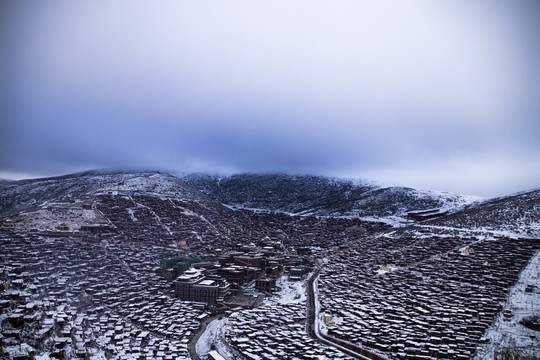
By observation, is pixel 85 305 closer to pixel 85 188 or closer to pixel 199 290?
pixel 199 290

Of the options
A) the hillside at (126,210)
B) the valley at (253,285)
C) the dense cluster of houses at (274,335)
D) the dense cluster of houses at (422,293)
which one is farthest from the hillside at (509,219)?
the hillside at (126,210)

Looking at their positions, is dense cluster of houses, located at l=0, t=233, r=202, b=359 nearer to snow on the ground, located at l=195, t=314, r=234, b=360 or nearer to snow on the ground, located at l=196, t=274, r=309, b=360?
snow on the ground, located at l=195, t=314, r=234, b=360

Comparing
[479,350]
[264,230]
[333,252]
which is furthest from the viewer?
[264,230]

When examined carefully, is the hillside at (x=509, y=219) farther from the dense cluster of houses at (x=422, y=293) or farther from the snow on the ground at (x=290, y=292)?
the snow on the ground at (x=290, y=292)

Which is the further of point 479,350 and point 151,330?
point 151,330

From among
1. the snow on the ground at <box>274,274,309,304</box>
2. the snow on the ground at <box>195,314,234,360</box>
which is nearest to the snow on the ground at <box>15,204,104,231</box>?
the snow on the ground at <box>274,274,309,304</box>

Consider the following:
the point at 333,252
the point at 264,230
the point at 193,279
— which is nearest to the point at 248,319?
the point at 193,279

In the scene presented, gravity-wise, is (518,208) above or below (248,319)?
above

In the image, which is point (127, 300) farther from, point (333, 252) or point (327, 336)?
point (333, 252)
